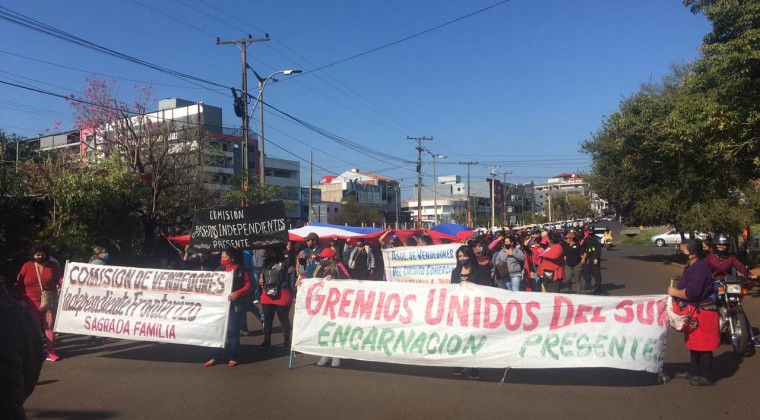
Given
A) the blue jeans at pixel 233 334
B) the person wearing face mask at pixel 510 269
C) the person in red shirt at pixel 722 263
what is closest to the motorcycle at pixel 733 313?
the person in red shirt at pixel 722 263

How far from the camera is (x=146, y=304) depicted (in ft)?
25.5

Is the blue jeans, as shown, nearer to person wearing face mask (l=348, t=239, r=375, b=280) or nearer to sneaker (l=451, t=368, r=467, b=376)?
sneaker (l=451, t=368, r=467, b=376)

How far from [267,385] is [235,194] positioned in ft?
49.2

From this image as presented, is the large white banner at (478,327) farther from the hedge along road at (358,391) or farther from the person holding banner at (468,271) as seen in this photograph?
the person holding banner at (468,271)

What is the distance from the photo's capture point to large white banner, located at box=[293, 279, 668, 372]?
20.2 feet

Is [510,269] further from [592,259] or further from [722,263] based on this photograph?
[592,259]

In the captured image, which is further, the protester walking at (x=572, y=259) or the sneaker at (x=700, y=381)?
the protester walking at (x=572, y=259)

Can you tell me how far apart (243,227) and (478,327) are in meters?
5.41

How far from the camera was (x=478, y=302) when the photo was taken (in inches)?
256

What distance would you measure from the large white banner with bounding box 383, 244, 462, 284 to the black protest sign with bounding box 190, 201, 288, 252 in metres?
3.37

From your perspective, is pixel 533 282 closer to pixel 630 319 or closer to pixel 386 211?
pixel 630 319

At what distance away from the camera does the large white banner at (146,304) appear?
7484 millimetres

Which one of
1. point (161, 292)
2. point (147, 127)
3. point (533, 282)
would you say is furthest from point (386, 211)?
point (161, 292)

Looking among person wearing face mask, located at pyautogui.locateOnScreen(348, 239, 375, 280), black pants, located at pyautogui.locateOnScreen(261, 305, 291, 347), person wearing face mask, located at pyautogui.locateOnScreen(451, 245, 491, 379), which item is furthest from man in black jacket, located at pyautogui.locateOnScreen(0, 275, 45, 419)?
person wearing face mask, located at pyautogui.locateOnScreen(348, 239, 375, 280)
